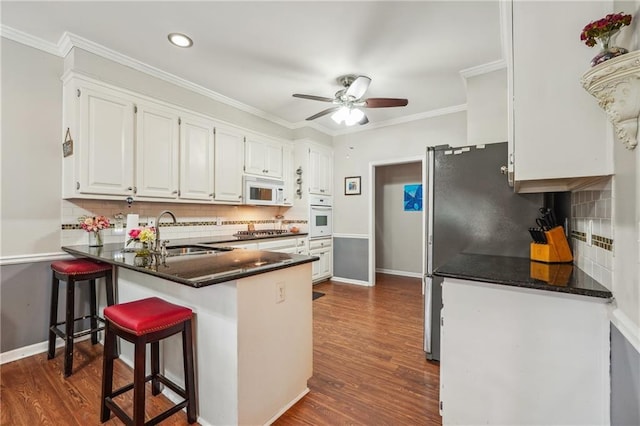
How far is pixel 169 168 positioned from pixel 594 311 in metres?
3.54

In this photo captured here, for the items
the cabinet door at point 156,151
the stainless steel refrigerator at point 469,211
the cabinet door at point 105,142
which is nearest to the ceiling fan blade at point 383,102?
the stainless steel refrigerator at point 469,211

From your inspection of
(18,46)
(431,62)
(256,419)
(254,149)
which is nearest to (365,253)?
(254,149)

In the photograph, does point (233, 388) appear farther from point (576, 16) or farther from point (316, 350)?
point (576, 16)

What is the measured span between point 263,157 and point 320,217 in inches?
56.3

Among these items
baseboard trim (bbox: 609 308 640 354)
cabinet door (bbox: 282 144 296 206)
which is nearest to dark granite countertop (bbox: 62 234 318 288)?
baseboard trim (bbox: 609 308 640 354)

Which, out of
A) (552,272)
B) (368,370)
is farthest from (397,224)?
(552,272)

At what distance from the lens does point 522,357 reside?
1.30 meters

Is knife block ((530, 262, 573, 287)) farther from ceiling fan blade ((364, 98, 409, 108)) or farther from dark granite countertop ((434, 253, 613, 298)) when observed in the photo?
ceiling fan blade ((364, 98, 409, 108))

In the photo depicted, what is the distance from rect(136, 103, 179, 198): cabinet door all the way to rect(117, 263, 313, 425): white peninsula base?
1411 mm

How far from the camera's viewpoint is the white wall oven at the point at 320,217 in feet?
15.5

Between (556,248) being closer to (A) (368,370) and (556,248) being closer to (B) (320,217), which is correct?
(A) (368,370)

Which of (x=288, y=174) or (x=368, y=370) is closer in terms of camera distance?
(x=368, y=370)

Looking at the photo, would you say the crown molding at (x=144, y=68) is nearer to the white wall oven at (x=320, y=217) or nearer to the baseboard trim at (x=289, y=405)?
the white wall oven at (x=320, y=217)

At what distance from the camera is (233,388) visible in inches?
57.2
